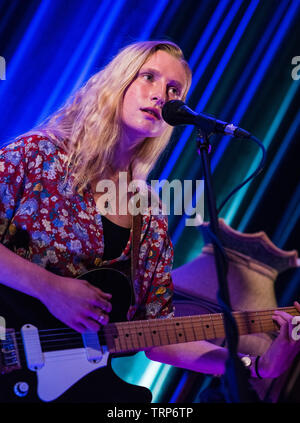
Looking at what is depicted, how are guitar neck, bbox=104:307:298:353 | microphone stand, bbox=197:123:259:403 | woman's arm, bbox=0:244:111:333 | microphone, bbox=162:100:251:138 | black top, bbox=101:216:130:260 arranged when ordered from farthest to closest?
black top, bbox=101:216:130:260, guitar neck, bbox=104:307:298:353, woman's arm, bbox=0:244:111:333, microphone, bbox=162:100:251:138, microphone stand, bbox=197:123:259:403

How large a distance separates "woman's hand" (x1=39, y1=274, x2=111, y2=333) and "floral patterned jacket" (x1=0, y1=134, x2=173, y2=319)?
143 mm

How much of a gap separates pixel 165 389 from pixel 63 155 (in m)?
1.39

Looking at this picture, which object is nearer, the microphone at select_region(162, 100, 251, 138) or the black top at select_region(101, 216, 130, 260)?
the microphone at select_region(162, 100, 251, 138)

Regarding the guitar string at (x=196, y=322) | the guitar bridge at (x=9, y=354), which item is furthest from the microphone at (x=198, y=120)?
the guitar bridge at (x=9, y=354)

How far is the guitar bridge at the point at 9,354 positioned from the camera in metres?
1.33

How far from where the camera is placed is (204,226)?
91.7 inches

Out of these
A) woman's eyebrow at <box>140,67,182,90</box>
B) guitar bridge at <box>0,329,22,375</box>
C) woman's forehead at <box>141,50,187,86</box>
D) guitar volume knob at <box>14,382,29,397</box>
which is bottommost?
guitar volume knob at <box>14,382,29,397</box>

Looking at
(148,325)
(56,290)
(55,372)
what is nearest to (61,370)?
(55,372)

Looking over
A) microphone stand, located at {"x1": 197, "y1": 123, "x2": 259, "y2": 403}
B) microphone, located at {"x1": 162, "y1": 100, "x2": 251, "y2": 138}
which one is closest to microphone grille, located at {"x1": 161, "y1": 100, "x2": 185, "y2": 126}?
microphone, located at {"x1": 162, "y1": 100, "x2": 251, "y2": 138}

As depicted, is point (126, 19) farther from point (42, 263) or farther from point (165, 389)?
point (165, 389)

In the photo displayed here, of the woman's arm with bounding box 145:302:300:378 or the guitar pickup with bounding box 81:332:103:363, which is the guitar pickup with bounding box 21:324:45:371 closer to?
the guitar pickup with bounding box 81:332:103:363

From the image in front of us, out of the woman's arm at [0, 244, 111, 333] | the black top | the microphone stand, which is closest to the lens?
the microphone stand

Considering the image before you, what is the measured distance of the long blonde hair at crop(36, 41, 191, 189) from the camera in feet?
5.74
